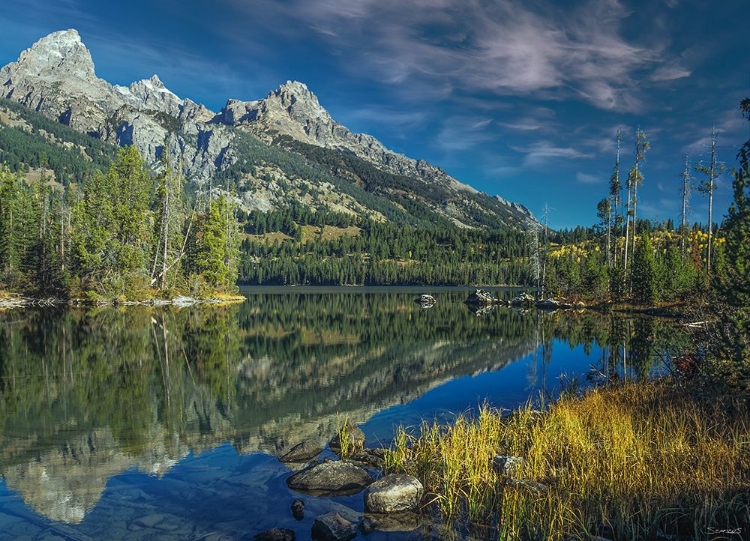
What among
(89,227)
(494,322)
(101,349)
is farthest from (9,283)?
(494,322)

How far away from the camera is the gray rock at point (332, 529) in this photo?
9.64 meters

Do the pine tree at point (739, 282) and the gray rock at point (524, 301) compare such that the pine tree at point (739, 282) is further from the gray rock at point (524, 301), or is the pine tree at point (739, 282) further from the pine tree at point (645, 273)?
the gray rock at point (524, 301)

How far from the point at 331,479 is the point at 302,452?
109 inches

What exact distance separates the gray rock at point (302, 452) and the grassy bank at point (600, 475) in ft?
9.86

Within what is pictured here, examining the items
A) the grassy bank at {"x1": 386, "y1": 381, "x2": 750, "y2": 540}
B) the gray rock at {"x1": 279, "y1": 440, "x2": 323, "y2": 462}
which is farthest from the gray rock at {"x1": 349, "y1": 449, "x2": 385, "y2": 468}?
the gray rock at {"x1": 279, "y1": 440, "x2": 323, "y2": 462}

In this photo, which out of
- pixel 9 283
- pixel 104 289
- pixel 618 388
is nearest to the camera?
pixel 618 388

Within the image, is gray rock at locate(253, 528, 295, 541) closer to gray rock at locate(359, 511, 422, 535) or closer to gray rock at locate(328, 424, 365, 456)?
gray rock at locate(359, 511, 422, 535)

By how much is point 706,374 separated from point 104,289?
259 ft

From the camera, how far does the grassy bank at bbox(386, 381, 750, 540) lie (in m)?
8.76

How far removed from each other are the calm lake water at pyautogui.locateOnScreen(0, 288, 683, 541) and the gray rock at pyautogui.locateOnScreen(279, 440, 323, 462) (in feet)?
2.01

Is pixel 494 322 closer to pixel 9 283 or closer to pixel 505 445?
pixel 505 445

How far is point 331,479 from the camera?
12.5 metres

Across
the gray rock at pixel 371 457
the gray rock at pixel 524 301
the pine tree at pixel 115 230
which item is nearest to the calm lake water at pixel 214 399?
the gray rock at pixel 371 457

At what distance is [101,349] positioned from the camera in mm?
32969
